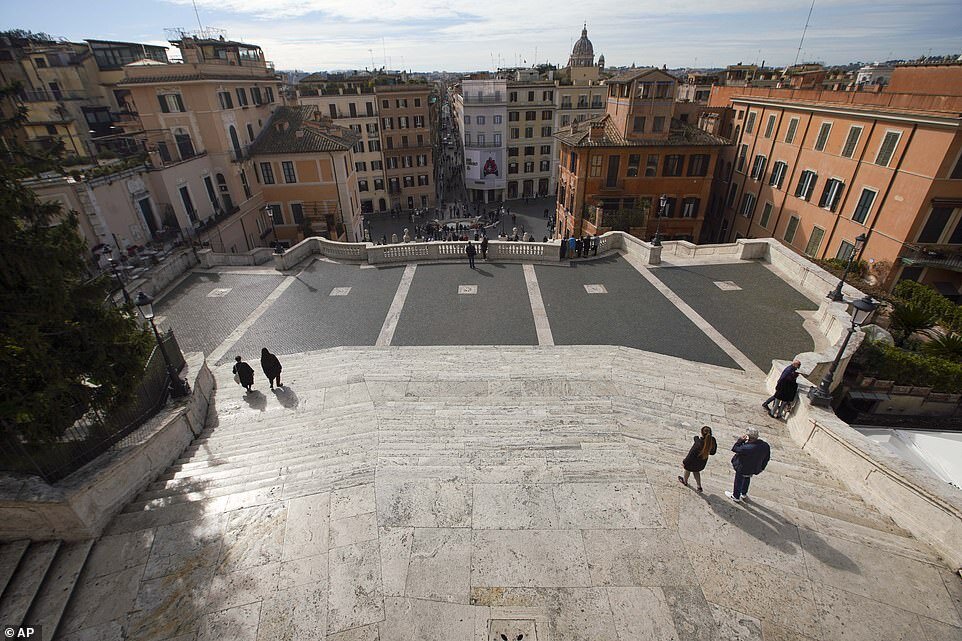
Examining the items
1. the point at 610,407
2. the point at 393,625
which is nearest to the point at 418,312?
the point at 610,407

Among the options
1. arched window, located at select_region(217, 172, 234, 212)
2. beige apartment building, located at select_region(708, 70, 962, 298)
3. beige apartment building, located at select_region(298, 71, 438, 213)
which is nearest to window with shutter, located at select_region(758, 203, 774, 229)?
beige apartment building, located at select_region(708, 70, 962, 298)

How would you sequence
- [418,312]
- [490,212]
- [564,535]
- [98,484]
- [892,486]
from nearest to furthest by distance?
[564,535]
[98,484]
[892,486]
[418,312]
[490,212]

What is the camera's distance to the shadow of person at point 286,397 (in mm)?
11562

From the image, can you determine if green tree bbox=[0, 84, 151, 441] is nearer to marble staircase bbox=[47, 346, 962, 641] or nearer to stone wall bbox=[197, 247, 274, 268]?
marble staircase bbox=[47, 346, 962, 641]

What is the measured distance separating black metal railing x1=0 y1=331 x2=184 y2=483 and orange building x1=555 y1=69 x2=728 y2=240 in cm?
2698

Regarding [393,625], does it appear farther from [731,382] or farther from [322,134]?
[322,134]

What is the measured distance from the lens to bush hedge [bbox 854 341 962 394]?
13281mm

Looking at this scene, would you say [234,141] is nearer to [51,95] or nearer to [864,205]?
[51,95]

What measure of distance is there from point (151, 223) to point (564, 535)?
30190 mm

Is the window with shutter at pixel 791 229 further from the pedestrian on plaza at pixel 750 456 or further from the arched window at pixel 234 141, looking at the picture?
the arched window at pixel 234 141

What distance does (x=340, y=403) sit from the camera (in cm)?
1122

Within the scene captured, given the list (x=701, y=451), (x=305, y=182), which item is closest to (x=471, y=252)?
(x=701, y=451)

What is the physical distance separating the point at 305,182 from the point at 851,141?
3582cm

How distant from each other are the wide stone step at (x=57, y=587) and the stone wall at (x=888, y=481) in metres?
13.6
